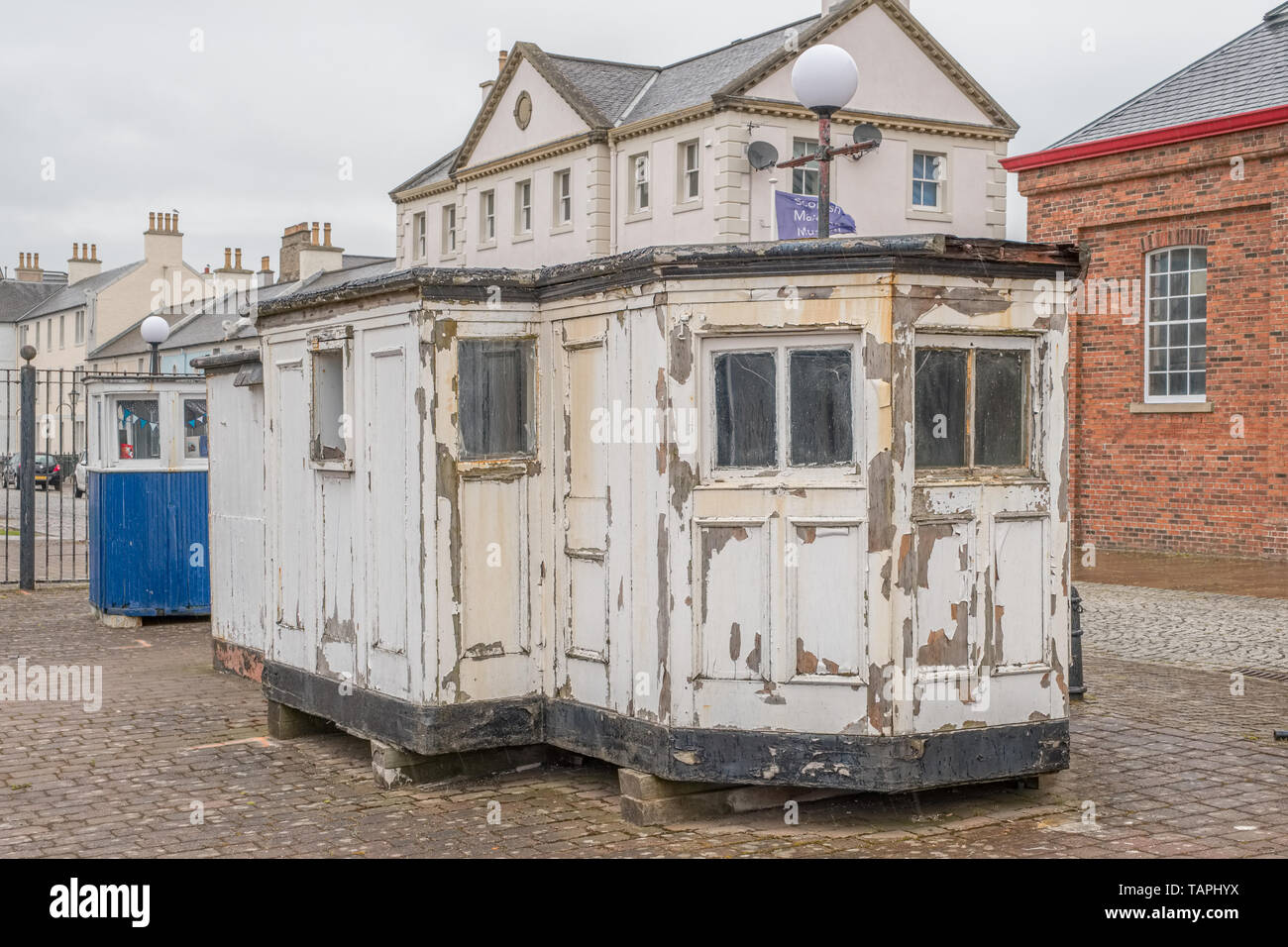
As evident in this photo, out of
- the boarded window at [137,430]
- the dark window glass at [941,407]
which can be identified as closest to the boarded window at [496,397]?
the dark window glass at [941,407]

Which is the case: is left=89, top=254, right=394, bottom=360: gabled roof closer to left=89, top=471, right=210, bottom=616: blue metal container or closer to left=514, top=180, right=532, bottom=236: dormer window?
left=514, top=180, right=532, bottom=236: dormer window

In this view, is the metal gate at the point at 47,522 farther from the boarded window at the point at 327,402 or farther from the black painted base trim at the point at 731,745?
the black painted base trim at the point at 731,745

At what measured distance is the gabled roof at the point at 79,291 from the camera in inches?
2648

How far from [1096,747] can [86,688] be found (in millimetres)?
6792

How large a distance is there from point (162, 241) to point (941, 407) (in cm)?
6606

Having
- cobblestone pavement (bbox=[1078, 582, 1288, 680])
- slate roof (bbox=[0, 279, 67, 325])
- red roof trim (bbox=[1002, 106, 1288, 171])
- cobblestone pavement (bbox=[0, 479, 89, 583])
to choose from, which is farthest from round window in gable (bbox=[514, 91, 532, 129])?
slate roof (bbox=[0, 279, 67, 325])

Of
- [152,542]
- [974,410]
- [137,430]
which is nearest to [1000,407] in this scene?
[974,410]

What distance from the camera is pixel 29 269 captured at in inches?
3231

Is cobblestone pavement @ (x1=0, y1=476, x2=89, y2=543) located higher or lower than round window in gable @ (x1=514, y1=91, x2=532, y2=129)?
lower

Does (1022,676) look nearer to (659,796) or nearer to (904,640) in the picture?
(904,640)

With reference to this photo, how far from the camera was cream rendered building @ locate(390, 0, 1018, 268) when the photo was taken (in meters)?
37.5

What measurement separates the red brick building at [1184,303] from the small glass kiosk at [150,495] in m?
12.4

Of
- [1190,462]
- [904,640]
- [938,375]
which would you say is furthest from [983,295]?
[1190,462]

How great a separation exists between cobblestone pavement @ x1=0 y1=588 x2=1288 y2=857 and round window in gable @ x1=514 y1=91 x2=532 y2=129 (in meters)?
38.1
